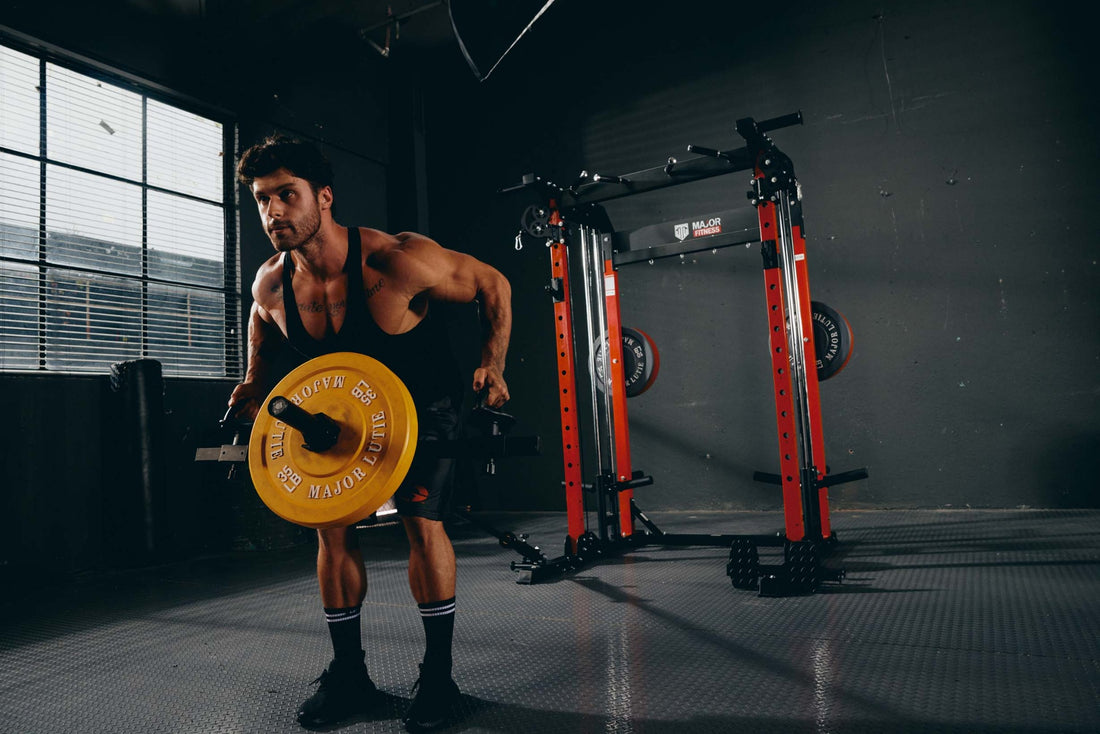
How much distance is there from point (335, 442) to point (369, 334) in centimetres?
31

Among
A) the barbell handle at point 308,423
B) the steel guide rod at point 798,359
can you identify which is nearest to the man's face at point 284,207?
the barbell handle at point 308,423

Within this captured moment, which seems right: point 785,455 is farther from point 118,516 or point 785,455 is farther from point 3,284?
Result: point 3,284

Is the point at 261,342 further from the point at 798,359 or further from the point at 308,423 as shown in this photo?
the point at 798,359

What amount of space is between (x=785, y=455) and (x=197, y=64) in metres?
4.07

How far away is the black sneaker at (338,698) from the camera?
149cm

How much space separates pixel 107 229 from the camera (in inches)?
152

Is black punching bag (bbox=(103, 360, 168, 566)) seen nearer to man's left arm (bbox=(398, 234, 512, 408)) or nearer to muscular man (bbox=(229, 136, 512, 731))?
muscular man (bbox=(229, 136, 512, 731))

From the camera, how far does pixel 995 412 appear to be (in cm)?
397

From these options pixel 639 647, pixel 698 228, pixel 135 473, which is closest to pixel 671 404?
pixel 698 228

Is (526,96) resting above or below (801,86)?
above

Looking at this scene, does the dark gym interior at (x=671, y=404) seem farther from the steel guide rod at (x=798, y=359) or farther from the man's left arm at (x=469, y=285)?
the man's left arm at (x=469, y=285)

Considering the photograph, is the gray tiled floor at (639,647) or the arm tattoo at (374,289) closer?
the gray tiled floor at (639,647)

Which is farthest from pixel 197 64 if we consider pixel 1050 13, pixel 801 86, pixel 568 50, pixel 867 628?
pixel 1050 13

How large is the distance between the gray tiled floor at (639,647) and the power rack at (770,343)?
0.43 ft
